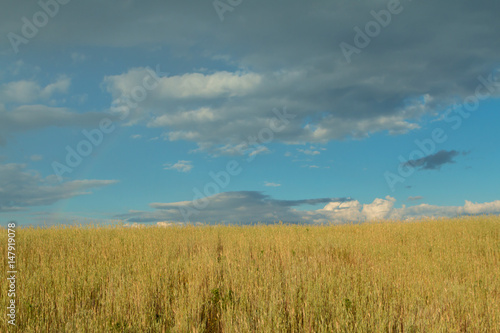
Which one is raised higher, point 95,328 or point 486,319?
point 95,328

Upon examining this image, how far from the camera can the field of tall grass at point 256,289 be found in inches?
220

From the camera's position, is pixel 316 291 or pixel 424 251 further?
pixel 424 251

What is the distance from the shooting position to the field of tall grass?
18.4 ft

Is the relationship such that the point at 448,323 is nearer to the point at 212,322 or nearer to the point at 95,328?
the point at 212,322

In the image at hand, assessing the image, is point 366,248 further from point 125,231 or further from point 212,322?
point 125,231

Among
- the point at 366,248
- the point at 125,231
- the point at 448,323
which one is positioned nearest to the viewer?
the point at 448,323

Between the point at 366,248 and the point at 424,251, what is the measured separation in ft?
7.34

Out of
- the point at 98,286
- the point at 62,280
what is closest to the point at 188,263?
the point at 98,286

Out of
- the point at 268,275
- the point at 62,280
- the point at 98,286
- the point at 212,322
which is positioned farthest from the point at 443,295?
the point at 62,280

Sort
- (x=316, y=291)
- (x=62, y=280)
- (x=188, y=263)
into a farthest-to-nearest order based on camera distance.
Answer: (x=188, y=263) < (x=62, y=280) < (x=316, y=291)

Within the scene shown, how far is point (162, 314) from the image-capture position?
612 cm

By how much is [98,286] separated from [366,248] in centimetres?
867

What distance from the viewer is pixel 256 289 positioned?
6.96 metres

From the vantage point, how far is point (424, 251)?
480 inches
